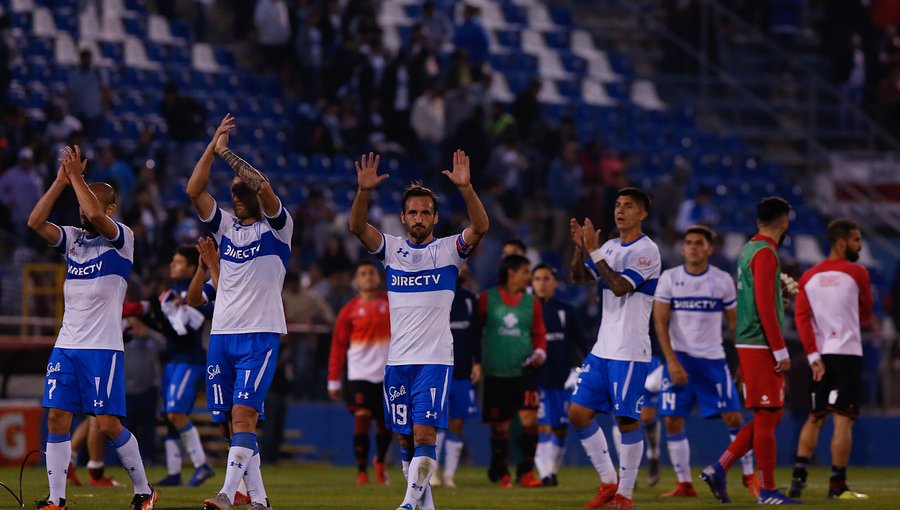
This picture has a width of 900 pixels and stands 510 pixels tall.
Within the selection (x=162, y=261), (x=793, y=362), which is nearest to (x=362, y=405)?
(x=162, y=261)

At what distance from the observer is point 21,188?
2280cm

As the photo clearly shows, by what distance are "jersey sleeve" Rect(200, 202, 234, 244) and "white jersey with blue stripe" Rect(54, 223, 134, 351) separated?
2.43 feet

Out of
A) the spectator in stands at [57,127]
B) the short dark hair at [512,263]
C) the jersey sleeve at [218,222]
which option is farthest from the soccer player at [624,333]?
the spectator in stands at [57,127]

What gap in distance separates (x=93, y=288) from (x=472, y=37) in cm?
1901

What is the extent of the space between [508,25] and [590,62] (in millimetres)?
1937

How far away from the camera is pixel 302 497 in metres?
15.5

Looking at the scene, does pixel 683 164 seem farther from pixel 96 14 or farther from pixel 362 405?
pixel 362 405

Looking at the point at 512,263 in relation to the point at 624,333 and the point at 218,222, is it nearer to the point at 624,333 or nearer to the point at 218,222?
the point at 624,333

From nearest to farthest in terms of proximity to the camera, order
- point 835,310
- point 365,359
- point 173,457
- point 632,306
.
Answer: point 632,306, point 835,310, point 173,457, point 365,359

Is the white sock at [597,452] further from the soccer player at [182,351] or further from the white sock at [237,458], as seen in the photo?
the soccer player at [182,351]

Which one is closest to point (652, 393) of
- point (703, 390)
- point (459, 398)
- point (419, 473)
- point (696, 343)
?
point (459, 398)

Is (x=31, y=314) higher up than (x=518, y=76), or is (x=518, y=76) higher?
(x=518, y=76)

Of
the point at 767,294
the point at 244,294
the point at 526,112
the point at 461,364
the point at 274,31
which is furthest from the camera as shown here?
the point at 526,112

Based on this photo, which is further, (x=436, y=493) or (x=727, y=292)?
(x=436, y=493)
